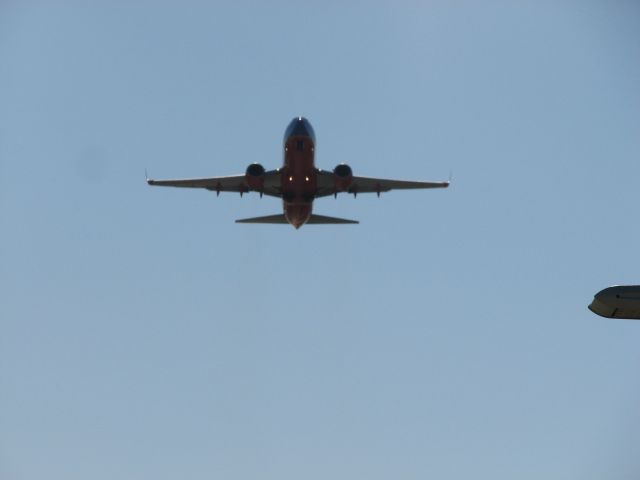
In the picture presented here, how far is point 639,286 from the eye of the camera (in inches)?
1711

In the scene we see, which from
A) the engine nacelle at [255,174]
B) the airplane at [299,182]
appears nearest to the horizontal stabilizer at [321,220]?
the airplane at [299,182]

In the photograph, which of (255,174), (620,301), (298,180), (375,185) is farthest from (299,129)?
(620,301)

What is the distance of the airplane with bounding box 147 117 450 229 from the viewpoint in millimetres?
55594

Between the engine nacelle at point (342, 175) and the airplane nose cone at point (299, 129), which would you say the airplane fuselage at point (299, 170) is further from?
the engine nacelle at point (342, 175)

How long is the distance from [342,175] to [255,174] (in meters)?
4.45

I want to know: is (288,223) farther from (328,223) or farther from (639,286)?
(639,286)

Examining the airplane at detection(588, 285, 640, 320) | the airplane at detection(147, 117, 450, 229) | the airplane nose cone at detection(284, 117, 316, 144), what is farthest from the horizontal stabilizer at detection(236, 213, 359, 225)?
the airplane at detection(588, 285, 640, 320)

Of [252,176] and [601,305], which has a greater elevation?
[252,176]

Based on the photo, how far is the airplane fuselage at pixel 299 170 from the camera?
55.4 metres

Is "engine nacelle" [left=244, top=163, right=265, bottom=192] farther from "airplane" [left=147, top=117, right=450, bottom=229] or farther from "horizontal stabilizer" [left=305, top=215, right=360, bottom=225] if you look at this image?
"horizontal stabilizer" [left=305, top=215, right=360, bottom=225]

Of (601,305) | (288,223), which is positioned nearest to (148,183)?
(288,223)

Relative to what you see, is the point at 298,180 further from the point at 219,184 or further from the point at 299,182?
the point at 219,184

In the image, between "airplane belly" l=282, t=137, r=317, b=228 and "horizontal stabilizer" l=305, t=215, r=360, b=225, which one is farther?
"horizontal stabilizer" l=305, t=215, r=360, b=225

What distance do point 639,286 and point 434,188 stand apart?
62.6 ft
